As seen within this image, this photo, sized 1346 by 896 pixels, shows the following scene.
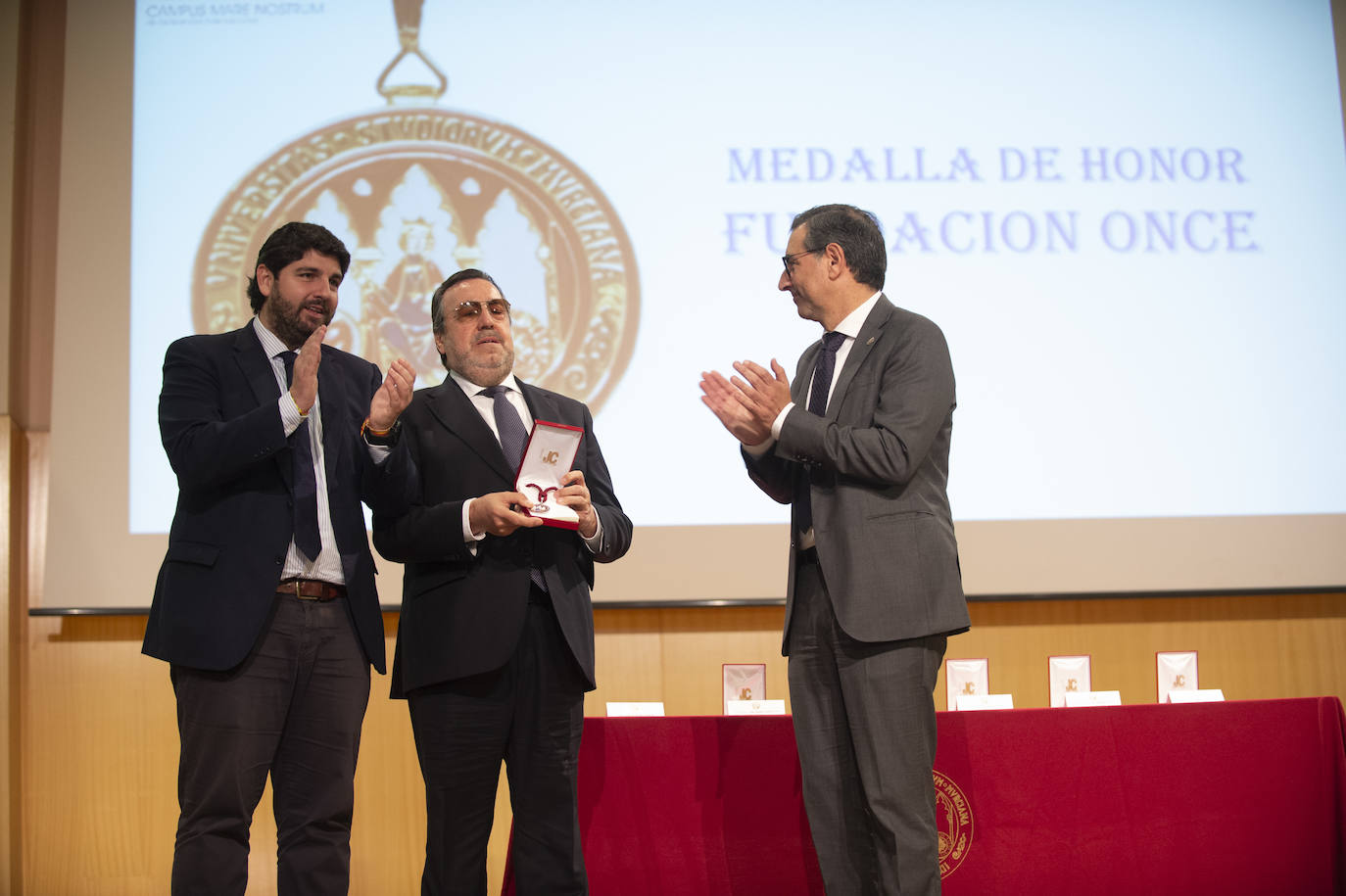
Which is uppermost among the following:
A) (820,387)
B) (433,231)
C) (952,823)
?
(433,231)

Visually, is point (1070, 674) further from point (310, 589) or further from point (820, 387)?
point (310, 589)

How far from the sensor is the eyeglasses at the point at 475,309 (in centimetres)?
244

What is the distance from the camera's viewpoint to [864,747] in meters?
2.10

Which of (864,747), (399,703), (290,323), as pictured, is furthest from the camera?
(399,703)

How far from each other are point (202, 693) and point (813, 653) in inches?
49.8

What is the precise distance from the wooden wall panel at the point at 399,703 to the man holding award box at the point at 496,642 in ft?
5.16

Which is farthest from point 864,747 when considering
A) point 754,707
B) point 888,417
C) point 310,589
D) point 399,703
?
point 399,703

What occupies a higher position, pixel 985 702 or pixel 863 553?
pixel 863 553

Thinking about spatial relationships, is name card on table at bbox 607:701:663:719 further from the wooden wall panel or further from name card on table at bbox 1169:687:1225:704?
name card on table at bbox 1169:687:1225:704

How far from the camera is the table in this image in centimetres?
276

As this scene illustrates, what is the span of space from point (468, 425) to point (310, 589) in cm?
50

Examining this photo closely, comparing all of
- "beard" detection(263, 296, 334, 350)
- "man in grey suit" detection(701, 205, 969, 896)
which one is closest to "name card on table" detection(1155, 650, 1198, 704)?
"man in grey suit" detection(701, 205, 969, 896)

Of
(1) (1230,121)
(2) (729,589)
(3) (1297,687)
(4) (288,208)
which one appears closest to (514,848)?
(2) (729,589)

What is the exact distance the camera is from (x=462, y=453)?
7.72 ft
